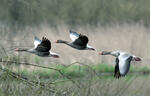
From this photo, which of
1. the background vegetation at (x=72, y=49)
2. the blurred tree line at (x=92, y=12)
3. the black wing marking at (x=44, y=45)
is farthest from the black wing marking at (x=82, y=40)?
the blurred tree line at (x=92, y=12)

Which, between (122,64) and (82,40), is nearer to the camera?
(122,64)

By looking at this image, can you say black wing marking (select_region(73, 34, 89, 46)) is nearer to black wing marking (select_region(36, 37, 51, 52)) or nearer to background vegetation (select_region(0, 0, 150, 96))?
background vegetation (select_region(0, 0, 150, 96))

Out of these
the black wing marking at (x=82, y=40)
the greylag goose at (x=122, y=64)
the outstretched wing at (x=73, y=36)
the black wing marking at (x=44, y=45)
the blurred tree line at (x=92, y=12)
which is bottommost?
the greylag goose at (x=122, y=64)

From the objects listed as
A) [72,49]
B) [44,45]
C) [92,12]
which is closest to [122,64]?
[44,45]

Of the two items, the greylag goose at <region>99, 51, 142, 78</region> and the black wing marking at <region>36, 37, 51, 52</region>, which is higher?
the black wing marking at <region>36, 37, 51, 52</region>

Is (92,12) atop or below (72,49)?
atop

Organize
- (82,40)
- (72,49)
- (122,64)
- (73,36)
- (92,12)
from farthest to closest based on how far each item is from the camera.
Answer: (92,12)
(72,49)
(73,36)
(82,40)
(122,64)

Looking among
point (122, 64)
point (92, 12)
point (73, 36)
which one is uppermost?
point (92, 12)

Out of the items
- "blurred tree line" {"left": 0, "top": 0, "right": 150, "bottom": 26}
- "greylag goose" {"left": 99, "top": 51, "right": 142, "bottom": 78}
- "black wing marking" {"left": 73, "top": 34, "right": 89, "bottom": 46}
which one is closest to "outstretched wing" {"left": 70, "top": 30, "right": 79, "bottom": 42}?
"black wing marking" {"left": 73, "top": 34, "right": 89, "bottom": 46}

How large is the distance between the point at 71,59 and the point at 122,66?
4.27m

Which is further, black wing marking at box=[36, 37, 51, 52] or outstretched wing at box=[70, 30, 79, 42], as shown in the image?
outstretched wing at box=[70, 30, 79, 42]

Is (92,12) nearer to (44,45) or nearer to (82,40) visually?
(82,40)

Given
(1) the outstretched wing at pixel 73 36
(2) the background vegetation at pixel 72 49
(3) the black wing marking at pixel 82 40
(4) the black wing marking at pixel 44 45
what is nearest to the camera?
(2) the background vegetation at pixel 72 49

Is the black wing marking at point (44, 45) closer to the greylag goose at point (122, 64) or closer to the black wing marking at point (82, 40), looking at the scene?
the black wing marking at point (82, 40)
